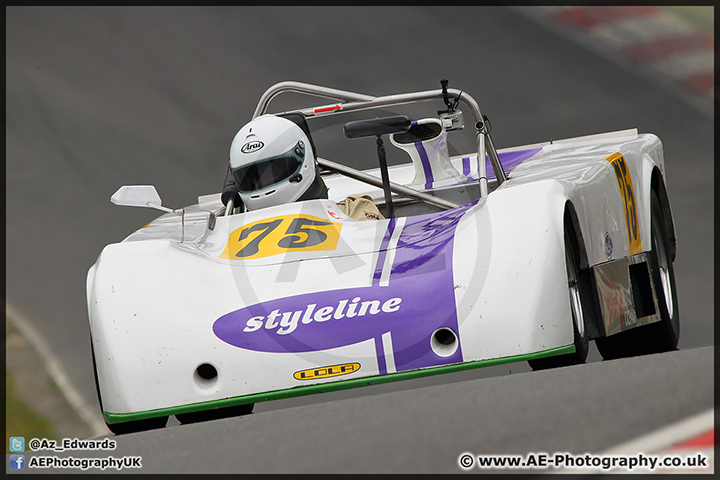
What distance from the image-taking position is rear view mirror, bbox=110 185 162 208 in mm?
3932

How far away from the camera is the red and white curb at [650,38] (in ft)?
29.3

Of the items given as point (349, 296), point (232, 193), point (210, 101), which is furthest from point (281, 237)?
point (210, 101)

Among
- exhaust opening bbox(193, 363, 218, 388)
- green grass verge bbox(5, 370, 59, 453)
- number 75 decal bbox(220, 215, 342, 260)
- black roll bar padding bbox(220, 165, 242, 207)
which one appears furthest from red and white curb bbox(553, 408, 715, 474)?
green grass verge bbox(5, 370, 59, 453)

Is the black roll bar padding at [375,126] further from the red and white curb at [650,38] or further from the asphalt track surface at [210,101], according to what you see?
the red and white curb at [650,38]

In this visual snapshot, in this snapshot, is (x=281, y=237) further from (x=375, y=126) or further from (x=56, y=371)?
(x=56, y=371)

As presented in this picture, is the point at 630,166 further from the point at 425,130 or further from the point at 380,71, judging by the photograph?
the point at 380,71

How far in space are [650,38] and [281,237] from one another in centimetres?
659

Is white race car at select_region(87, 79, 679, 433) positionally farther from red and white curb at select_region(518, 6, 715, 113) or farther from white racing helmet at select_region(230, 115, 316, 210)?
red and white curb at select_region(518, 6, 715, 113)

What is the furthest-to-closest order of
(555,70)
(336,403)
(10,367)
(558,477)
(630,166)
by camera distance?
1. (555,70)
2. (10,367)
3. (630,166)
4. (336,403)
5. (558,477)

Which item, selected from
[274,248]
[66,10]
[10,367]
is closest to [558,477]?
[274,248]

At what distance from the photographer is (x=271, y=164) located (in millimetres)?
4402

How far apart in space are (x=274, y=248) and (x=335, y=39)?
696 cm

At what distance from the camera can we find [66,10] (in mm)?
10750

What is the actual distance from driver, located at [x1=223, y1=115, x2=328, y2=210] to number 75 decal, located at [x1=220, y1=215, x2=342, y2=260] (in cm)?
28
